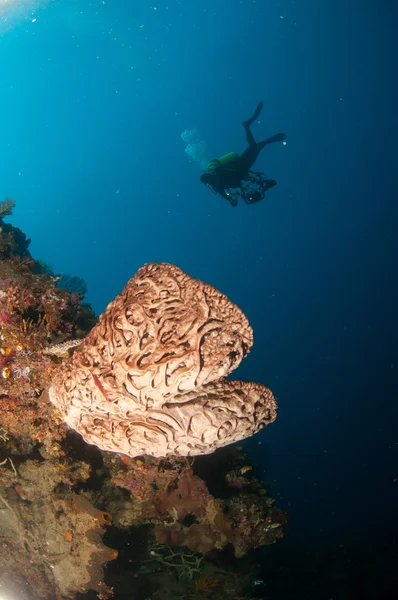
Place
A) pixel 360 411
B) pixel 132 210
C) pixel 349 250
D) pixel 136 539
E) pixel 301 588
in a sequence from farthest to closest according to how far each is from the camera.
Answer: pixel 132 210, pixel 349 250, pixel 360 411, pixel 301 588, pixel 136 539

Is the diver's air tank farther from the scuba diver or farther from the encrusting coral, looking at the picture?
the encrusting coral

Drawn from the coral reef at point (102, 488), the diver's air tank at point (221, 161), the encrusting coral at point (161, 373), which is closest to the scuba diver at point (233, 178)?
the diver's air tank at point (221, 161)

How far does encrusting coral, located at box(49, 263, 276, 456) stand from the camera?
11.3ft

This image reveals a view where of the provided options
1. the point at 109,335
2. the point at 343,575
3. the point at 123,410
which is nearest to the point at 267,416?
the point at 123,410

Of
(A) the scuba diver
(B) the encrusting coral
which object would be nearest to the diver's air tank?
(A) the scuba diver

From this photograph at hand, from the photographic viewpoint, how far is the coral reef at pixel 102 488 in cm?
406

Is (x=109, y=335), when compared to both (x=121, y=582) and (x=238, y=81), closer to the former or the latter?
(x=121, y=582)

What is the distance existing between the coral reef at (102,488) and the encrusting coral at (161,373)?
0.03m

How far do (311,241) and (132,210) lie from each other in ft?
330

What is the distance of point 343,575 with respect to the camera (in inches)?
495

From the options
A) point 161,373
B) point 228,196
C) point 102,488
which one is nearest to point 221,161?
point 228,196

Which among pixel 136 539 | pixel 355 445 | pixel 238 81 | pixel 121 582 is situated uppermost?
pixel 238 81

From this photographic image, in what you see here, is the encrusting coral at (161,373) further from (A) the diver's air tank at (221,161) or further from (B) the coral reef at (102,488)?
(A) the diver's air tank at (221,161)

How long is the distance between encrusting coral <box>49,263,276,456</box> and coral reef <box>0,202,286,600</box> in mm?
31
